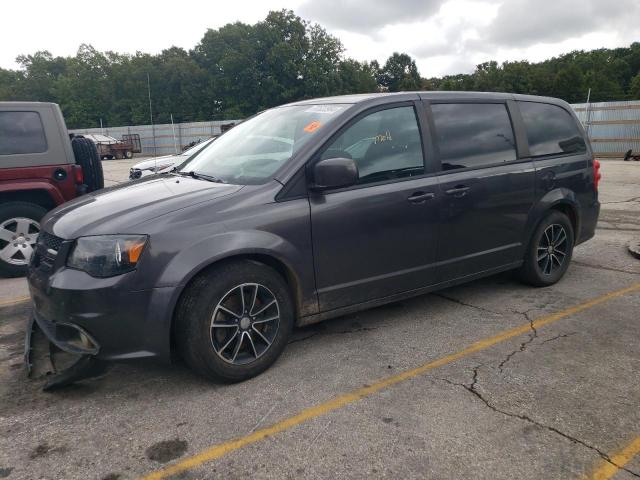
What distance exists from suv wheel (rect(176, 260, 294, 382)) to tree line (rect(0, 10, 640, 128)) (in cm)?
5507

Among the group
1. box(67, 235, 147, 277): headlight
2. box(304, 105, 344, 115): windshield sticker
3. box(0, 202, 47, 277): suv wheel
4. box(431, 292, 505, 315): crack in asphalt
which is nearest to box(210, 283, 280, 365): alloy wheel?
box(67, 235, 147, 277): headlight

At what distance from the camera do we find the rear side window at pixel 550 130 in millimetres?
4734

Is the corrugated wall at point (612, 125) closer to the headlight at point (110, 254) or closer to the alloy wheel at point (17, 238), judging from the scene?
the alloy wheel at point (17, 238)

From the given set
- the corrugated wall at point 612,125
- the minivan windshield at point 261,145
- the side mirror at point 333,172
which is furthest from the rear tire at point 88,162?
the corrugated wall at point 612,125

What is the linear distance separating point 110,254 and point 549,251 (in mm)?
4028

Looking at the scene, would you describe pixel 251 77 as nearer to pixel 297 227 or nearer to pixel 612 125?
pixel 612 125

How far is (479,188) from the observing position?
4.18 meters

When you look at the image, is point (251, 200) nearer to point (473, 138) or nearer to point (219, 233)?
point (219, 233)

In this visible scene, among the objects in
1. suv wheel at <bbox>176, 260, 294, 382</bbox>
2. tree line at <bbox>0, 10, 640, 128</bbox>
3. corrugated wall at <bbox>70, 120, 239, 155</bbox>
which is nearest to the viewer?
suv wheel at <bbox>176, 260, 294, 382</bbox>

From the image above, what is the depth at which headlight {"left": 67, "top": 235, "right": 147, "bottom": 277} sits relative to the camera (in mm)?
2852

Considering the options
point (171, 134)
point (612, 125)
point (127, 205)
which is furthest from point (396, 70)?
point (127, 205)

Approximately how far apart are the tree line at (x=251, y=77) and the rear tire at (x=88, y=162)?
5133 centimetres

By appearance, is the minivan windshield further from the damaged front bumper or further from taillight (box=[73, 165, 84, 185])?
taillight (box=[73, 165, 84, 185])

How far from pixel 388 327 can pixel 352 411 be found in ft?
4.28
